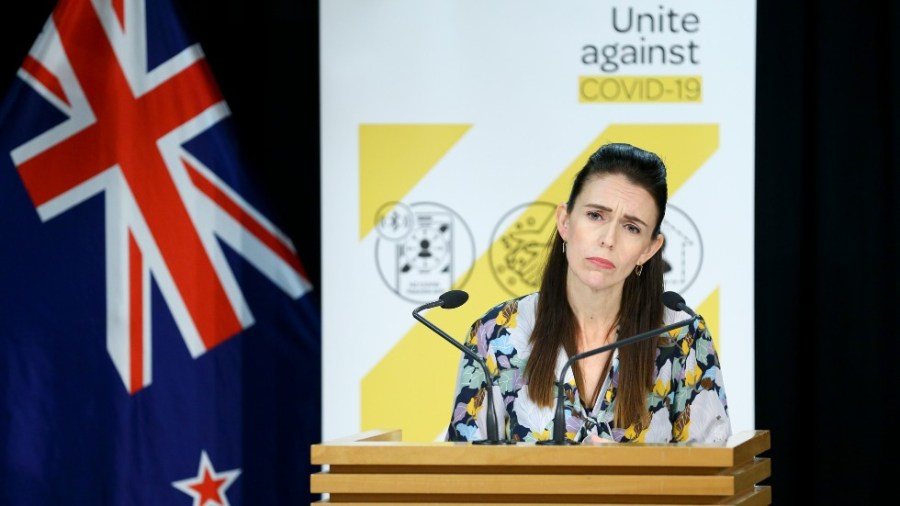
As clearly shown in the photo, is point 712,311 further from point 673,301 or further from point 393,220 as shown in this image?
point 673,301

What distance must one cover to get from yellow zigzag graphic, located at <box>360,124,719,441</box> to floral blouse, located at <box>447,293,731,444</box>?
1430 millimetres

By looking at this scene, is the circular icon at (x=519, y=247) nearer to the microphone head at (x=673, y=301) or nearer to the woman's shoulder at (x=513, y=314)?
the woman's shoulder at (x=513, y=314)

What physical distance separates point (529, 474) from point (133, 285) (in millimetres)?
2957

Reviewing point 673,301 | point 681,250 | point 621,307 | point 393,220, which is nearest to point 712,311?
point 681,250

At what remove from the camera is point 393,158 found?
4293mm

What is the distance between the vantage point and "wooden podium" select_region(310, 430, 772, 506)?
6.70 ft

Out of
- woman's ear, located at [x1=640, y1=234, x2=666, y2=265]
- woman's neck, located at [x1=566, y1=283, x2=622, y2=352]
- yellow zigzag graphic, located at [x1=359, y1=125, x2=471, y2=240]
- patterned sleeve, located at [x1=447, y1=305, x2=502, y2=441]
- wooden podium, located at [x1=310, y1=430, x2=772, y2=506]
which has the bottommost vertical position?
wooden podium, located at [x1=310, y1=430, x2=772, y2=506]

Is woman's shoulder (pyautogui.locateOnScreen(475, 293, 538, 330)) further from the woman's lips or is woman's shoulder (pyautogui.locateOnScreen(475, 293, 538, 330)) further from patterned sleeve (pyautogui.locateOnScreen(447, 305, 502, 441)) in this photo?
the woman's lips

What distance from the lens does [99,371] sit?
4730 mm

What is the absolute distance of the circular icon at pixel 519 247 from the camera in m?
4.24

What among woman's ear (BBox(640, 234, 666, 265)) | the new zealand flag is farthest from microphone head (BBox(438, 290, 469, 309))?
the new zealand flag
